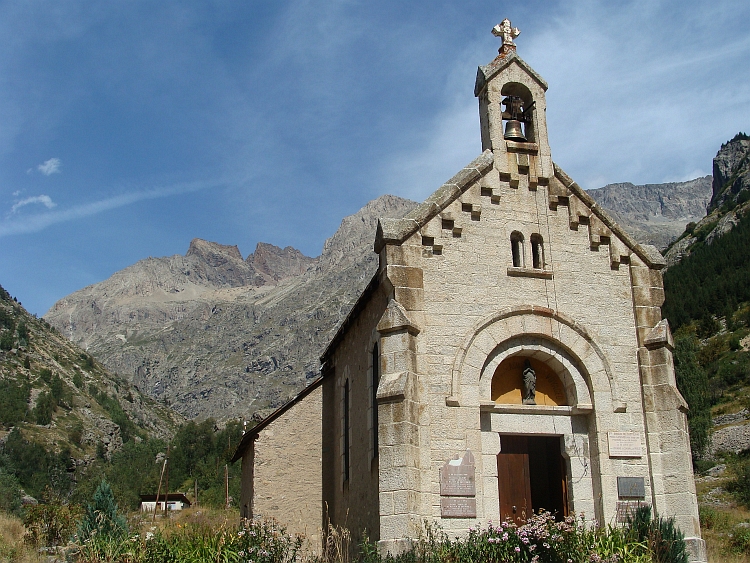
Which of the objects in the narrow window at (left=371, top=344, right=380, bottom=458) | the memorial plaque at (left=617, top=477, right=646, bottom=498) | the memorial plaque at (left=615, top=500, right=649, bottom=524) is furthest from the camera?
the narrow window at (left=371, top=344, right=380, bottom=458)

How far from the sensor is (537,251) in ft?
52.4

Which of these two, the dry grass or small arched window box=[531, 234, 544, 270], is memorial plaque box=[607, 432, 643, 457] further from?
the dry grass

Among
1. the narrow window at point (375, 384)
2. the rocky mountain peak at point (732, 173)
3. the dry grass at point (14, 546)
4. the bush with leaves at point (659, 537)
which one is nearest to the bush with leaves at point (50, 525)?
the dry grass at point (14, 546)

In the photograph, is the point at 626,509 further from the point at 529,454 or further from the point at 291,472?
the point at 291,472

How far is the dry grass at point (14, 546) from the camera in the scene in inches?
599

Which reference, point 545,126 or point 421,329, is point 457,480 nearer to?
point 421,329

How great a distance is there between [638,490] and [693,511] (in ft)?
3.65

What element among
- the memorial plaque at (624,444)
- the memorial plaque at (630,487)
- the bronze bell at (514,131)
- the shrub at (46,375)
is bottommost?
the memorial plaque at (630,487)

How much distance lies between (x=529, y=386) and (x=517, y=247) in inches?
119

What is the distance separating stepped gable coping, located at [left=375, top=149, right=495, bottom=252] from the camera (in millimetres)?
14789

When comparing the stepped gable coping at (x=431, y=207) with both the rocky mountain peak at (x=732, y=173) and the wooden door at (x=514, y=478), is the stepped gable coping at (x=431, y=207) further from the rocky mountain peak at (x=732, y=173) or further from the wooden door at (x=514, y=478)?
the rocky mountain peak at (x=732, y=173)

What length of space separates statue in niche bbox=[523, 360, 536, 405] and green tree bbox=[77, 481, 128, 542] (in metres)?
8.33

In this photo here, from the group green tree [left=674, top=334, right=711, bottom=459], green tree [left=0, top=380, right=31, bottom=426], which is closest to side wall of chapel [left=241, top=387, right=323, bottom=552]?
green tree [left=674, top=334, right=711, bottom=459]

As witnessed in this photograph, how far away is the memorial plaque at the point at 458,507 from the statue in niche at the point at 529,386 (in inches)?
102
